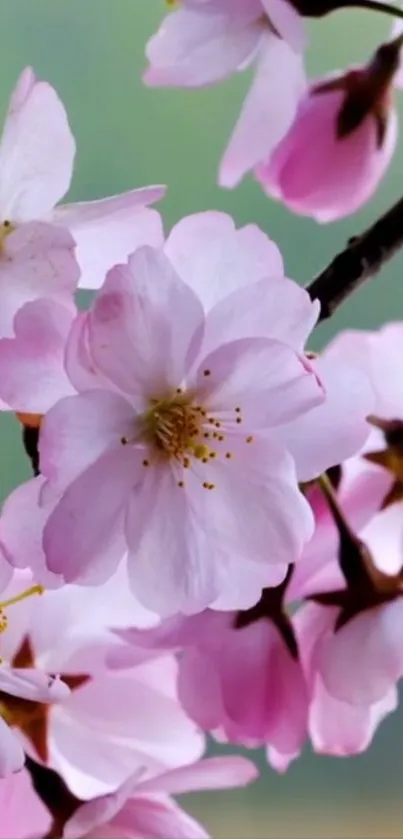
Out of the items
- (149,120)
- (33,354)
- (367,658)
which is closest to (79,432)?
(33,354)

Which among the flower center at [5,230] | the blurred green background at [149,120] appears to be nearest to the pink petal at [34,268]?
the flower center at [5,230]

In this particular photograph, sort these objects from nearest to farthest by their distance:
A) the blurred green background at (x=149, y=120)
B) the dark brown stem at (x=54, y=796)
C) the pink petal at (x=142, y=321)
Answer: the pink petal at (x=142, y=321) → the dark brown stem at (x=54, y=796) → the blurred green background at (x=149, y=120)

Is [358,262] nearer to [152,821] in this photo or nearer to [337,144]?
[337,144]

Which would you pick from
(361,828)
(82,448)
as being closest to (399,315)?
(361,828)

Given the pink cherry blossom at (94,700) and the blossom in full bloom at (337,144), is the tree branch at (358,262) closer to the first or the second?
the blossom in full bloom at (337,144)

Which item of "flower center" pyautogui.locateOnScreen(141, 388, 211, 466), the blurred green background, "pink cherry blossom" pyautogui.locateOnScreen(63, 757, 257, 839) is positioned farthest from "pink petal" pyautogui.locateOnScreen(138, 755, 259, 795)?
the blurred green background
